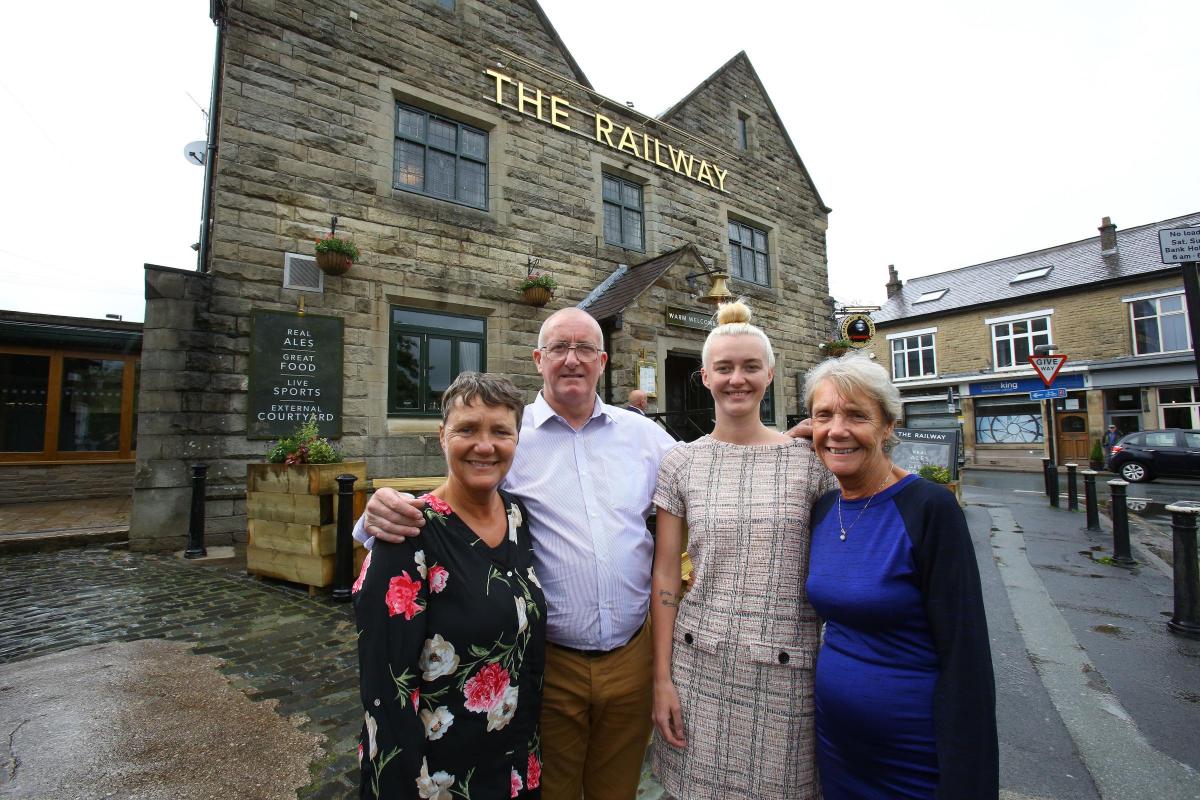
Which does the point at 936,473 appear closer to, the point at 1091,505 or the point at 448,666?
the point at 1091,505

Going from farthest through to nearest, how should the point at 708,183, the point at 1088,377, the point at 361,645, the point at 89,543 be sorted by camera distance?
the point at 1088,377 < the point at 708,183 < the point at 89,543 < the point at 361,645

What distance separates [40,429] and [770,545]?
47.1ft

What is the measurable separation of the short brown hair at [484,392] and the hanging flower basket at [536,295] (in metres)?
7.21

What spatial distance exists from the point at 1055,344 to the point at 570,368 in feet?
92.7

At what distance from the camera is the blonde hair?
1.96 m

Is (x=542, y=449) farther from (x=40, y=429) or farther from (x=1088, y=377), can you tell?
(x=1088, y=377)

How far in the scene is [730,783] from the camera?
1607 mm

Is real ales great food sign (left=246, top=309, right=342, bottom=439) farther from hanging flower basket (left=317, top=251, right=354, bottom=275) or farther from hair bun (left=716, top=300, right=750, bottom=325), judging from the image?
hair bun (left=716, top=300, right=750, bottom=325)

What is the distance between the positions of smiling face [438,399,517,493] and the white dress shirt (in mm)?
286

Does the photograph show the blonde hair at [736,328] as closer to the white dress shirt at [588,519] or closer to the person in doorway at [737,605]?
the person in doorway at [737,605]

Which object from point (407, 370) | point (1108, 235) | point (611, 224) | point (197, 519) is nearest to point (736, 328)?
point (197, 519)

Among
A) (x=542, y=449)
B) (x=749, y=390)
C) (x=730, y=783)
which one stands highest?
(x=749, y=390)

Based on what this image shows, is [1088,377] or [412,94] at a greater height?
[412,94]

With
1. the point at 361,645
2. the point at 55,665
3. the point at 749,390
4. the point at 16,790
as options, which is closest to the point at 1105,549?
the point at 749,390
